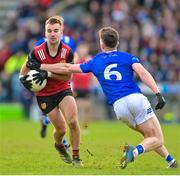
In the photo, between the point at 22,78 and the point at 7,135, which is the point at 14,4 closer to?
the point at 7,135

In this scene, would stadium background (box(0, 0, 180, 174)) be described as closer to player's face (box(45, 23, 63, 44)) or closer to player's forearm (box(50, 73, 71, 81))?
player's forearm (box(50, 73, 71, 81))

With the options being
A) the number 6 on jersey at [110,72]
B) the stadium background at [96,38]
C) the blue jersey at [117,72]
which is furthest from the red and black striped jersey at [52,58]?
the stadium background at [96,38]

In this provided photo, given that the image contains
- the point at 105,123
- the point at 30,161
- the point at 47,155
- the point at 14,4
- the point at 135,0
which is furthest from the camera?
the point at 14,4

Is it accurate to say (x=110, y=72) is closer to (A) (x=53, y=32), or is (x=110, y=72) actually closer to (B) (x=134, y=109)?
(B) (x=134, y=109)

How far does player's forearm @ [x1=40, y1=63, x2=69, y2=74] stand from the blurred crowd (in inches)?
592

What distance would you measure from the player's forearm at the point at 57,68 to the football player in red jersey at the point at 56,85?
75 mm

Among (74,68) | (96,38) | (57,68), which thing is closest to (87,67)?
(74,68)

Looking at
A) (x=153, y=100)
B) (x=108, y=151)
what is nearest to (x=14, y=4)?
(x=153, y=100)

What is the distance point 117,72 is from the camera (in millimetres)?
A: 11180

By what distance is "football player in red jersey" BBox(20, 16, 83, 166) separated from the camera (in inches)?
466

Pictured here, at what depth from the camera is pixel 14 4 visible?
3334 centimetres

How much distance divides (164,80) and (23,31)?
5.85 m

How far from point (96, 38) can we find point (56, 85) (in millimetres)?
15877

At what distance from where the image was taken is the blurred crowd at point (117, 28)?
27.3 m
